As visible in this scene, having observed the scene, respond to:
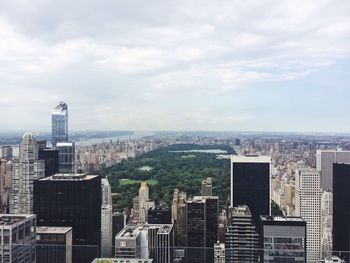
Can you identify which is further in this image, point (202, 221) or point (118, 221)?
point (202, 221)

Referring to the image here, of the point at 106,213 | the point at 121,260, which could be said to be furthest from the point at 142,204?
the point at 121,260

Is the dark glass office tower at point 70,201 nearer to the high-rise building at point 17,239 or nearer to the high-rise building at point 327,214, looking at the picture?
the high-rise building at point 17,239

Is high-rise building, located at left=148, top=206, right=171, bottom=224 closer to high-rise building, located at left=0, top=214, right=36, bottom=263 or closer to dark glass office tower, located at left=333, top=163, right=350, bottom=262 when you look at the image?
high-rise building, located at left=0, top=214, right=36, bottom=263

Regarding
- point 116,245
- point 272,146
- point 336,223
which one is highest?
point 272,146

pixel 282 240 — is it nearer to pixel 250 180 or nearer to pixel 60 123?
pixel 250 180

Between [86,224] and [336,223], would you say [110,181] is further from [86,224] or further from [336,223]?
[336,223]

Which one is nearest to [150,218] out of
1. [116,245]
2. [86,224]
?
[86,224]
